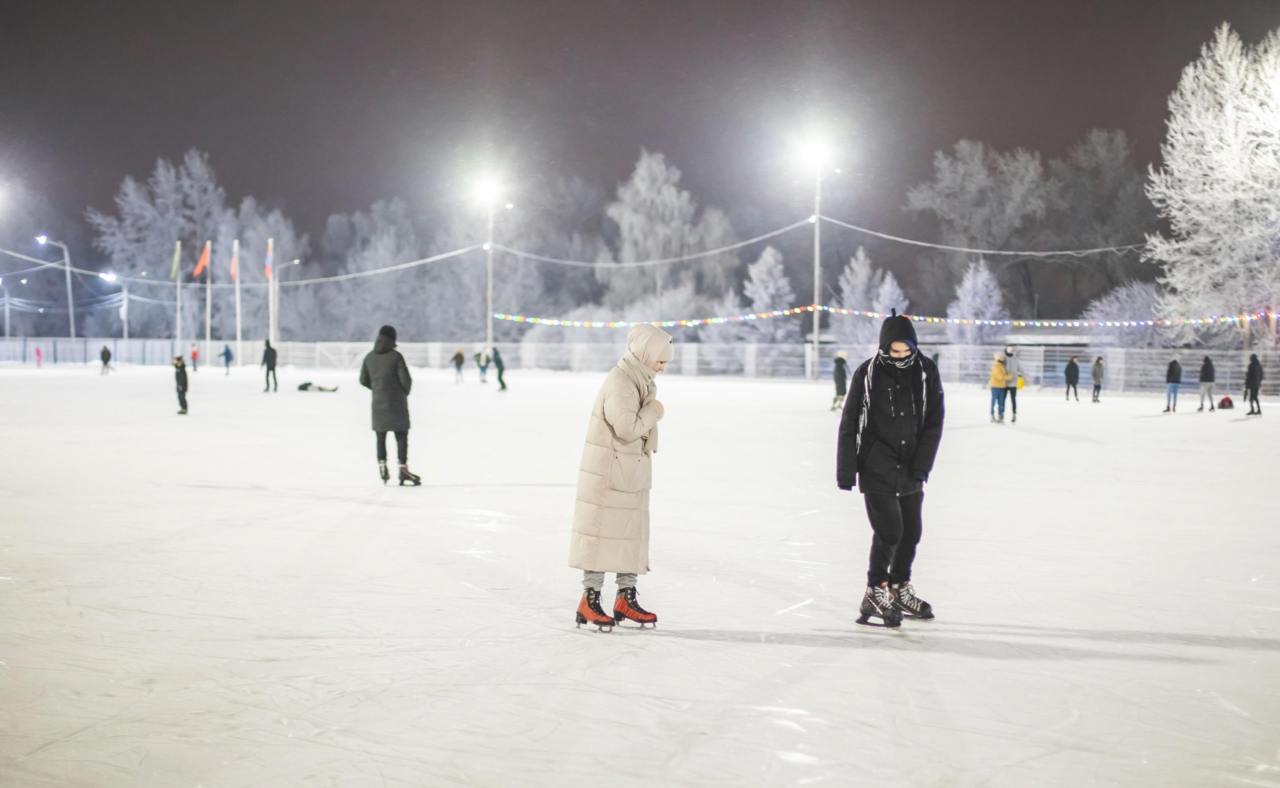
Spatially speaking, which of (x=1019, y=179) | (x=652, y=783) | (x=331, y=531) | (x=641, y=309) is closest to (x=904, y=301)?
(x=1019, y=179)

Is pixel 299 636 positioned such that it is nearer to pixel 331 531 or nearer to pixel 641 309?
pixel 331 531

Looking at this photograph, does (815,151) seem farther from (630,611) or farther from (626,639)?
(626,639)

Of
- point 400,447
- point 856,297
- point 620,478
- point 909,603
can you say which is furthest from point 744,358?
point 620,478

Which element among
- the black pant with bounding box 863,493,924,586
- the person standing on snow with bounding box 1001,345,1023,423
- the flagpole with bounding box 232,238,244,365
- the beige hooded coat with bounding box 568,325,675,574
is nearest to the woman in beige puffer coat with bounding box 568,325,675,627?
the beige hooded coat with bounding box 568,325,675,574

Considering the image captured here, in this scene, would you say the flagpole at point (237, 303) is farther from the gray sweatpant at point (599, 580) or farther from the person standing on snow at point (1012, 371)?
the gray sweatpant at point (599, 580)

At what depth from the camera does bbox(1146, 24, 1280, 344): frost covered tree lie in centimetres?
3159

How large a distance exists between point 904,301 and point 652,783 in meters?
57.4

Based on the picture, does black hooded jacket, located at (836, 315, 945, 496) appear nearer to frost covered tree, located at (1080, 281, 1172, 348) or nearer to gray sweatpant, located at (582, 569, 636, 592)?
gray sweatpant, located at (582, 569, 636, 592)

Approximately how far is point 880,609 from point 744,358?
44.5 m

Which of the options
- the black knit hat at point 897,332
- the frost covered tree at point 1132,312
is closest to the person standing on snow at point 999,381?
the black knit hat at point 897,332

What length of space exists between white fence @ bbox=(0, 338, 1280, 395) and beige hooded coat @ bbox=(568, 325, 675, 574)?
32676mm

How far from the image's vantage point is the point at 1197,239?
3316 cm

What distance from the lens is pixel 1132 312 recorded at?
48094 millimetres

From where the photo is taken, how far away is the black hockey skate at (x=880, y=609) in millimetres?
5203
